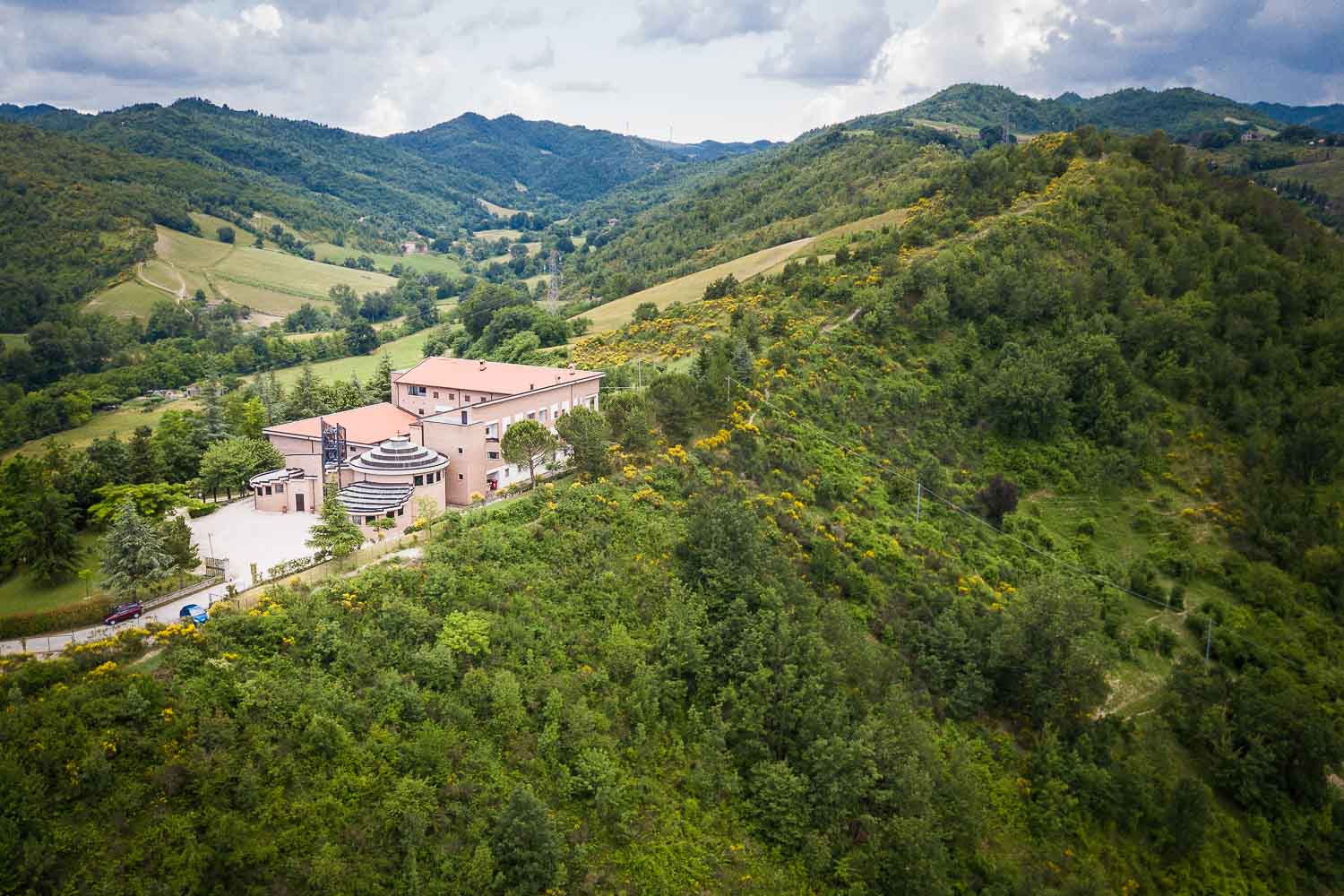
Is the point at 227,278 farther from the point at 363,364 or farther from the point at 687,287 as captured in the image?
the point at 687,287

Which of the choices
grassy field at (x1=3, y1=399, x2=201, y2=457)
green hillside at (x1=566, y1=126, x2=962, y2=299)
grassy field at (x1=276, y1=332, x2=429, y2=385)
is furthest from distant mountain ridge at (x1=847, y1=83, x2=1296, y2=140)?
grassy field at (x1=3, y1=399, x2=201, y2=457)

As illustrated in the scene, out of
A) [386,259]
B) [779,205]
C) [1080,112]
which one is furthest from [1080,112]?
[386,259]

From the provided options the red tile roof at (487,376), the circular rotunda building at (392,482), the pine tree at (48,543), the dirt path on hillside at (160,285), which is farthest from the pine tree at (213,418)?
the dirt path on hillside at (160,285)

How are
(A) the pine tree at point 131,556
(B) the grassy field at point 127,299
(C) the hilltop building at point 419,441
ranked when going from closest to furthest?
(A) the pine tree at point 131,556, (C) the hilltop building at point 419,441, (B) the grassy field at point 127,299

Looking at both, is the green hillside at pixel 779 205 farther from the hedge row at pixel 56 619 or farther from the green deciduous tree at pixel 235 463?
the hedge row at pixel 56 619

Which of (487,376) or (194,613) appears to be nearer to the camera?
(194,613)

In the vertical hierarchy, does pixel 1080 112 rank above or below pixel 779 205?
above
